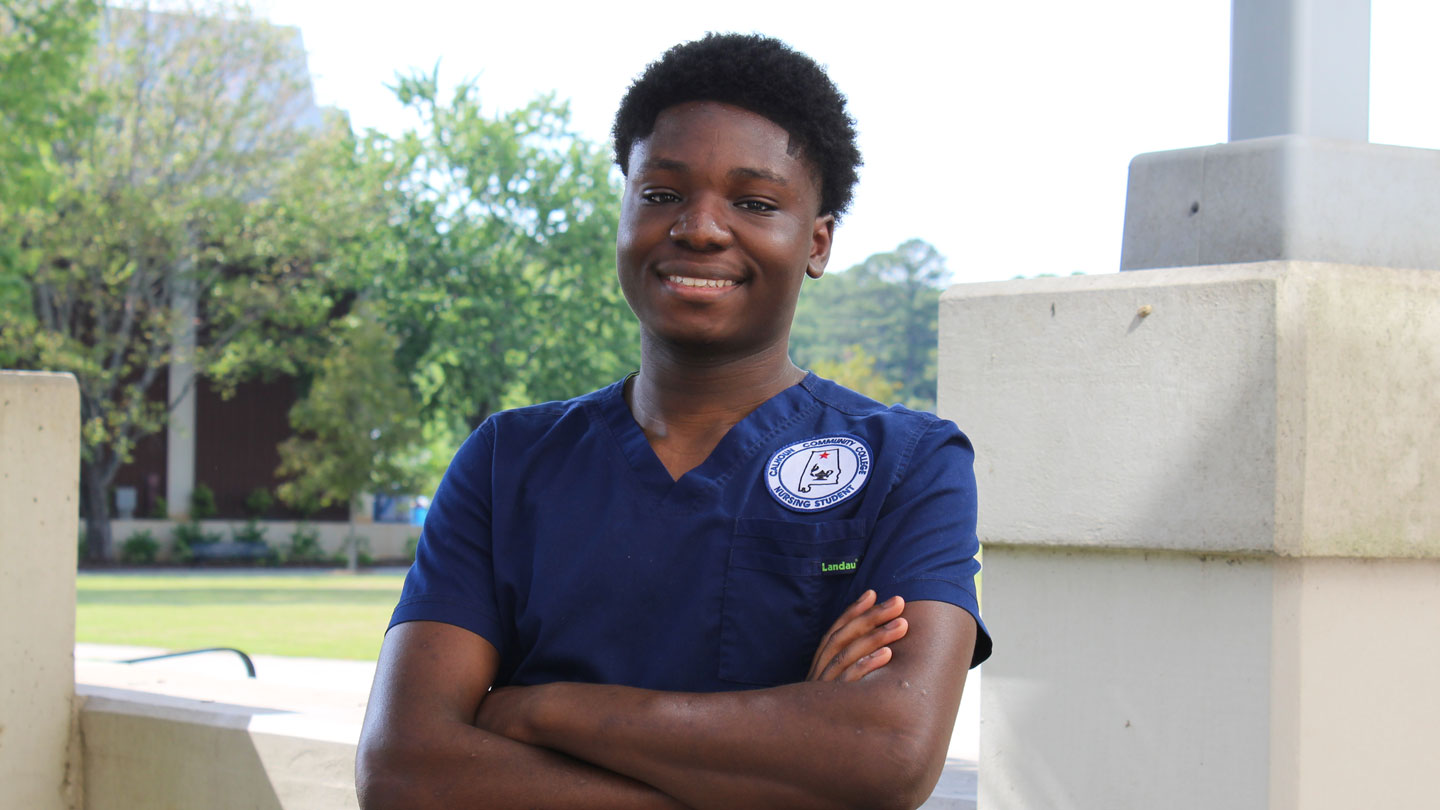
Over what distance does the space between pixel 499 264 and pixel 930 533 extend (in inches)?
1461

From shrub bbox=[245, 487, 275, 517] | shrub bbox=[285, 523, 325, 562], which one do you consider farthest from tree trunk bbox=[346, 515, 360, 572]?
shrub bbox=[245, 487, 275, 517]

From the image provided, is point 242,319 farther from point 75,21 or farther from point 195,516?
point 75,21

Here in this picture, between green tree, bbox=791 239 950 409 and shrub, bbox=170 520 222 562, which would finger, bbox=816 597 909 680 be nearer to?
shrub, bbox=170 520 222 562

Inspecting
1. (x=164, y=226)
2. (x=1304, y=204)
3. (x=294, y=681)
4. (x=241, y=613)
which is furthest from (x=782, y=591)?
(x=164, y=226)

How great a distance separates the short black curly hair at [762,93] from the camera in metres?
2.21

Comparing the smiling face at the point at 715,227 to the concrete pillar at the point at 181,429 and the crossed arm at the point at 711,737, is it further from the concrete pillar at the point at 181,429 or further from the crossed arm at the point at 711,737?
the concrete pillar at the point at 181,429

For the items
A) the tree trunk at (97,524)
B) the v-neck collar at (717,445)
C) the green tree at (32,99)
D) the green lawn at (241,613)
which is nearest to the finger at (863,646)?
the v-neck collar at (717,445)

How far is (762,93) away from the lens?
221cm

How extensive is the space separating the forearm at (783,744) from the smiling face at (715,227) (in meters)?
0.58

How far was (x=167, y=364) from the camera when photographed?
118ft

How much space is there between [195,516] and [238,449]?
2.19 meters

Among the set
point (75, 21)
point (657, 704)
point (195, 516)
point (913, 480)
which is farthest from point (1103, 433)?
point (195, 516)

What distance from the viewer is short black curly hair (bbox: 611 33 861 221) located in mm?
2215

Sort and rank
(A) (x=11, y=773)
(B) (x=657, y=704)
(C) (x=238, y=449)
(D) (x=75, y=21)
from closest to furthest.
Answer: (B) (x=657, y=704), (A) (x=11, y=773), (D) (x=75, y=21), (C) (x=238, y=449)
